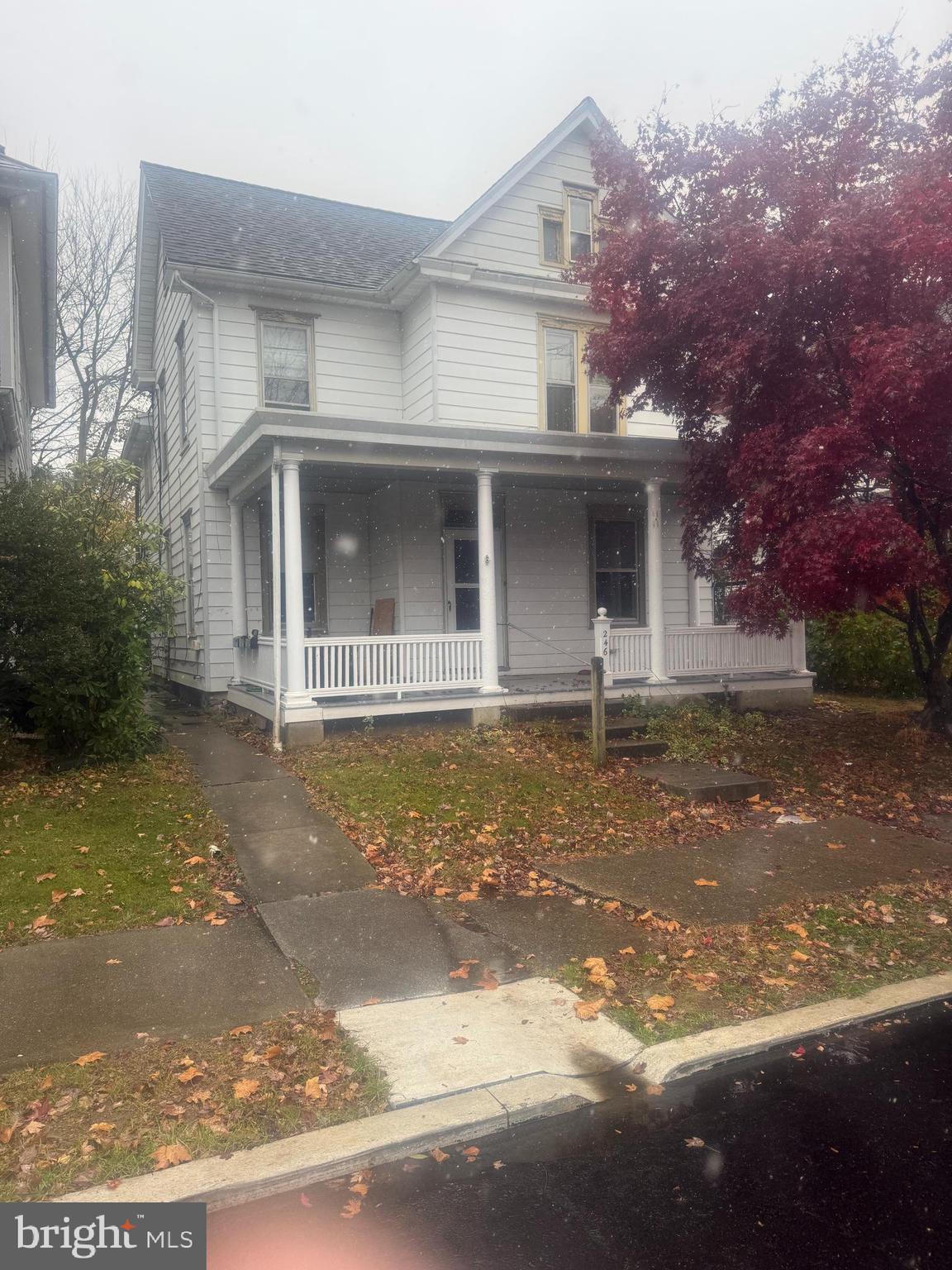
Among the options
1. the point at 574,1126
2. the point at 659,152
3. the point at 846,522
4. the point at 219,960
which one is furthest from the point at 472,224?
the point at 574,1126

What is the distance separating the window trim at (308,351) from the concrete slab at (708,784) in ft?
27.1

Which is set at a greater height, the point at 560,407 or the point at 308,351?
the point at 308,351

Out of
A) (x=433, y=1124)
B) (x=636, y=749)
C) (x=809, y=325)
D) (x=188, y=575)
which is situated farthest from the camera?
(x=188, y=575)

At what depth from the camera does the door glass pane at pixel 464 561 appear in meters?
14.2

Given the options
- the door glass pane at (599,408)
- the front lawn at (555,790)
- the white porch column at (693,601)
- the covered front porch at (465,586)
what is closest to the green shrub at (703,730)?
the front lawn at (555,790)

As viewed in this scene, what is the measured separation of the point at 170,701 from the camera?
16750 millimetres

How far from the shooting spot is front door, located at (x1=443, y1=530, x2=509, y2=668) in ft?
46.4

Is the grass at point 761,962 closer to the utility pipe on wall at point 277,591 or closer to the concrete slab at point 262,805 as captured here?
the concrete slab at point 262,805

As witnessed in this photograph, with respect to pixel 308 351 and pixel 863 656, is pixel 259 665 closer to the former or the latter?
pixel 308 351

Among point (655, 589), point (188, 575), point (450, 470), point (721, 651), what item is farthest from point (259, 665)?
point (721, 651)

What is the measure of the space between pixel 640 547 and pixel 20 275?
35.1 feet

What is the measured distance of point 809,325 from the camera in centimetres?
951

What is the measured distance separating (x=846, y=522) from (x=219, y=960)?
6651 mm

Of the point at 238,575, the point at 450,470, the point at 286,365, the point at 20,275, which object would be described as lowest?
the point at 238,575
